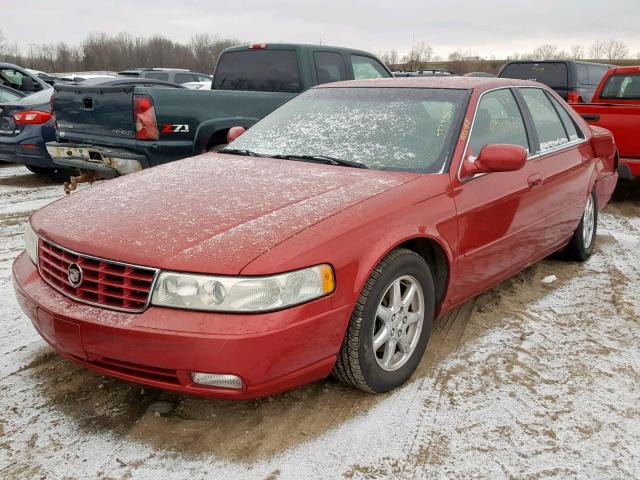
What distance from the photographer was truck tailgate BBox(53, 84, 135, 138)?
5.71 metres

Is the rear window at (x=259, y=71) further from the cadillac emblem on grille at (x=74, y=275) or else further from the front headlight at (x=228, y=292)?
the front headlight at (x=228, y=292)

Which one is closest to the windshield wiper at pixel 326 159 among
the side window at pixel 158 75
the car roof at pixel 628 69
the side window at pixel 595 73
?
the car roof at pixel 628 69

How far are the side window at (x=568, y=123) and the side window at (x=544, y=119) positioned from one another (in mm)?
70

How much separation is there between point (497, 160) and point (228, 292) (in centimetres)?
169

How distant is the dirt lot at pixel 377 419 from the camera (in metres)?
2.36

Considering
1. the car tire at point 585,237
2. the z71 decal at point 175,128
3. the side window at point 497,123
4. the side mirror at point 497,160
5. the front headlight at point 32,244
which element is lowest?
the car tire at point 585,237

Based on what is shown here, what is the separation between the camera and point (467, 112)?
3490 mm

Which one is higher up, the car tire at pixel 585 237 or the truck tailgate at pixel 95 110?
the truck tailgate at pixel 95 110

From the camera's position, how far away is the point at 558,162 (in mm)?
4242

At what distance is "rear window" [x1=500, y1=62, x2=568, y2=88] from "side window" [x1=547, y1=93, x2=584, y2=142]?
28.1 ft

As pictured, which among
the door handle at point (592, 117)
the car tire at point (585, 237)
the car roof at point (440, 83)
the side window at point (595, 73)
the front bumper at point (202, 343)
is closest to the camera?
the front bumper at point (202, 343)

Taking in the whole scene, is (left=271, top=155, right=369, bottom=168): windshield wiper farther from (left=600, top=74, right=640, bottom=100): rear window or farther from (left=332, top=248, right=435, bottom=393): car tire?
(left=600, top=74, right=640, bottom=100): rear window

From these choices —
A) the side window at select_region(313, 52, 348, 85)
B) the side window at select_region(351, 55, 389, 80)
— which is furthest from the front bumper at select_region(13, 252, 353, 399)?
the side window at select_region(351, 55, 389, 80)

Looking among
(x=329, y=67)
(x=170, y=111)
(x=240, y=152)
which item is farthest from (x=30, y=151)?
(x=240, y=152)
